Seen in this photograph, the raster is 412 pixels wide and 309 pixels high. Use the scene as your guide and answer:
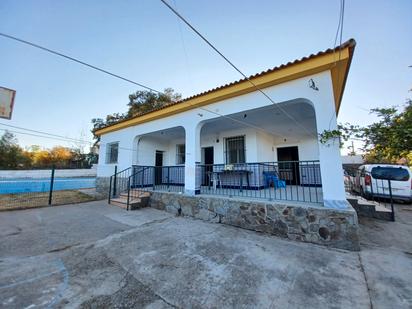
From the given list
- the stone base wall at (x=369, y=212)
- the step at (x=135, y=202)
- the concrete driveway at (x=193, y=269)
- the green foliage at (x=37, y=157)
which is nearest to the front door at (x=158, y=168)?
the step at (x=135, y=202)

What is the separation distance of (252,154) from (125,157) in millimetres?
6347

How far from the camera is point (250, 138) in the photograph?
25.2 feet

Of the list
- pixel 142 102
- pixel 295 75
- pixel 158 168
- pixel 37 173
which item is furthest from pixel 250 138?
pixel 37 173

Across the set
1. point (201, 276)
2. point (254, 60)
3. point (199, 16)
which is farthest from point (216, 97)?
point (201, 276)

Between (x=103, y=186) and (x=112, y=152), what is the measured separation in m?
1.98

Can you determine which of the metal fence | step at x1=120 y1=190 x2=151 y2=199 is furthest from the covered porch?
the metal fence

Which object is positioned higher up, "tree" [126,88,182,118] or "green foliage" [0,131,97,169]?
"tree" [126,88,182,118]

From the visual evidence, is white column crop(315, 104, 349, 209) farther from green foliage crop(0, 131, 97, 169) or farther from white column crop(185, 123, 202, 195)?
green foliage crop(0, 131, 97, 169)

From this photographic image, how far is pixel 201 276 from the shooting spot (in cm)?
247

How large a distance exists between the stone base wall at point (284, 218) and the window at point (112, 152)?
603 cm

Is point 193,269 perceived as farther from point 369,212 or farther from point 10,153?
point 10,153

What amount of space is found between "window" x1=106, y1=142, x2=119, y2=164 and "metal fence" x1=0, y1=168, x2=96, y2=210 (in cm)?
213

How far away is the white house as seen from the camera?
12.3ft

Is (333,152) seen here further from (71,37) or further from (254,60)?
(71,37)
